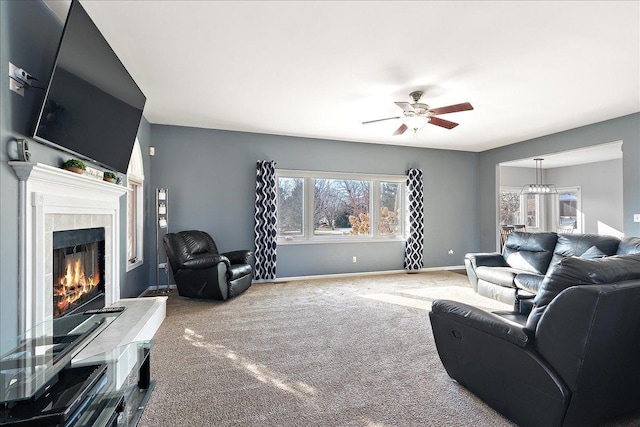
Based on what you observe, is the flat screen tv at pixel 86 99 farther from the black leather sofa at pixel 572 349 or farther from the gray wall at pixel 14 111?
the black leather sofa at pixel 572 349

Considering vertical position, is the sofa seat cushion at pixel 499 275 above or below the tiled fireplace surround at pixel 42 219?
below

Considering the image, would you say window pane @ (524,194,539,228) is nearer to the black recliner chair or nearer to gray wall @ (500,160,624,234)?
gray wall @ (500,160,624,234)

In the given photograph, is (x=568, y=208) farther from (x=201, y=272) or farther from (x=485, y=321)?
(x=201, y=272)

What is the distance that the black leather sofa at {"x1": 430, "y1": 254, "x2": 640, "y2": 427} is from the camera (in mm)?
1450

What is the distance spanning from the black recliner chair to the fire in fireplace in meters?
1.14

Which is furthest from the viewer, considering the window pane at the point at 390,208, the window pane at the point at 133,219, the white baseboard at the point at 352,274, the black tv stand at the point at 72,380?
the window pane at the point at 390,208

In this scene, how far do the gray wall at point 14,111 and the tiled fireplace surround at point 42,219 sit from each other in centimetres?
4

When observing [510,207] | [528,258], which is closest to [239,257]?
[528,258]

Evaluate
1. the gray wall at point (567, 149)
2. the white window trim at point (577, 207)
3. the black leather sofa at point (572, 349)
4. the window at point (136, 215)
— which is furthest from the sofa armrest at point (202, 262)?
the white window trim at point (577, 207)

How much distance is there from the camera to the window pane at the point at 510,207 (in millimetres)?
8641

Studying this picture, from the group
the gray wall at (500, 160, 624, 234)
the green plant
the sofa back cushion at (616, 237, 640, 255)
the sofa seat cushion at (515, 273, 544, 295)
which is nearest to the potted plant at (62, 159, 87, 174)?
the green plant

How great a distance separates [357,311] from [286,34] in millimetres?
3093

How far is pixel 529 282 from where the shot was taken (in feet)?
13.0

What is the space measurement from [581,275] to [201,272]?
3.87m
